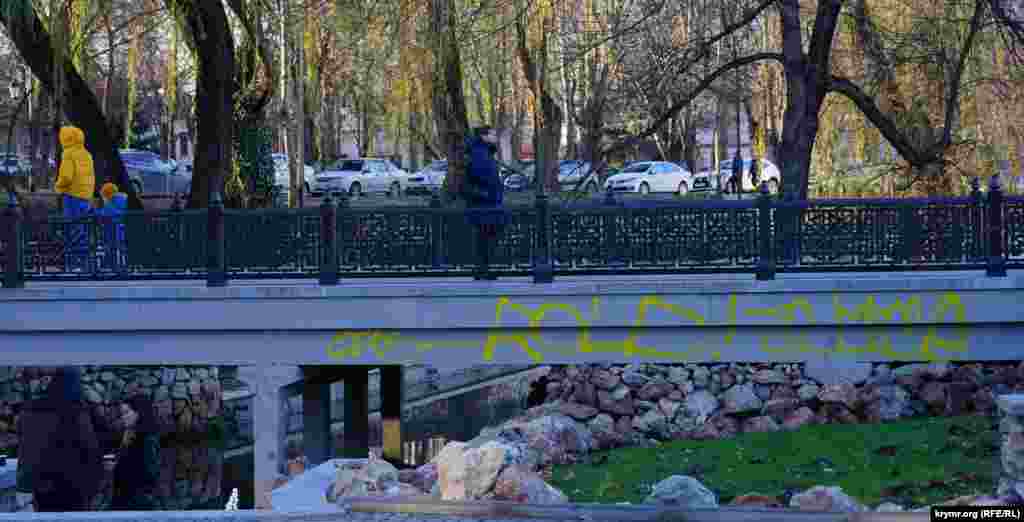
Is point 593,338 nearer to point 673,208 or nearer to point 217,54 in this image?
point 673,208

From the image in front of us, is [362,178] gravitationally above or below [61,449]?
above

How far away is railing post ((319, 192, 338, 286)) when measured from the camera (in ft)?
46.4

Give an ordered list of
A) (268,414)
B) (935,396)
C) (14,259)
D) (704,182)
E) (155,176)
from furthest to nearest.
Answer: (704,182)
(155,176)
(935,396)
(14,259)
(268,414)

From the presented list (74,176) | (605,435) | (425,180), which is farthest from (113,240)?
(425,180)

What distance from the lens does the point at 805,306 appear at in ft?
43.7

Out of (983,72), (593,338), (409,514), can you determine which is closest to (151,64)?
(983,72)

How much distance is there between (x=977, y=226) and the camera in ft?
44.7

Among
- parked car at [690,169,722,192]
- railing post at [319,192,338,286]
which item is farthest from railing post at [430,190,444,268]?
parked car at [690,169,722,192]

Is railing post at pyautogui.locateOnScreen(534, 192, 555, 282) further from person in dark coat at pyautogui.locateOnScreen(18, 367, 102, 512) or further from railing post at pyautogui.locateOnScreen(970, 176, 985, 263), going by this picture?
person in dark coat at pyautogui.locateOnScreen(18, 367, 102, 512)

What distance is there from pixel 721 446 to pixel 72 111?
10.9 m

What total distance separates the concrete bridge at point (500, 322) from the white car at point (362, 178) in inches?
1260

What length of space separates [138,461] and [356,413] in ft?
16.9

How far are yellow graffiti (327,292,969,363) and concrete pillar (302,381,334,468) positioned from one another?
1.68 m

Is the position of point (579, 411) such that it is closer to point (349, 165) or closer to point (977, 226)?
point (977, 226)
